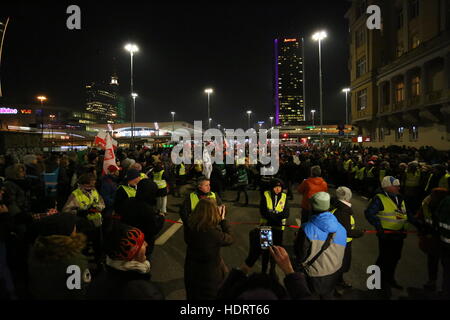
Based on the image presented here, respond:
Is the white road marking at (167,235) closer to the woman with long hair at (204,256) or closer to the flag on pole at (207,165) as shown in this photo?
the woman with long hair at (204,256)

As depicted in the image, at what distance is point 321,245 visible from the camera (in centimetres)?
310

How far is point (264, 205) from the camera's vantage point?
5270mm

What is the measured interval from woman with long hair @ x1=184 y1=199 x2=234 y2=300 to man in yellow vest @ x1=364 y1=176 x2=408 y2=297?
109 inches

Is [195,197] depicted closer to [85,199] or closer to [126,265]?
[85,199]

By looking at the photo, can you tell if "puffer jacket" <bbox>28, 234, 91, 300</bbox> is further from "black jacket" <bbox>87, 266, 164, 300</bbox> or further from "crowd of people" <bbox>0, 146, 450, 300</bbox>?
"black jacket" <bbox>87, 266, 164, 300</bbox>

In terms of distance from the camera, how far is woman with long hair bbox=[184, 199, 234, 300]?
3.06 metres

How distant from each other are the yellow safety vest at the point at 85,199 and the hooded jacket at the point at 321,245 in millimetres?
3670

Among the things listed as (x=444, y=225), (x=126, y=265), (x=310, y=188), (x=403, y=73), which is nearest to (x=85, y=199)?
(x=126, y=265)

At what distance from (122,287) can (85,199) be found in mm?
3363

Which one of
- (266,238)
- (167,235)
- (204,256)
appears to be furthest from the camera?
(167,235)

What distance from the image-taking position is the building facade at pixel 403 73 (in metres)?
26.6

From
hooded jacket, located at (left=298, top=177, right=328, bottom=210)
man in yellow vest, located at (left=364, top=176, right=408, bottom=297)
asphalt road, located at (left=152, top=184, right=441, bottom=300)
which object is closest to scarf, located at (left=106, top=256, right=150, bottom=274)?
asphalt road, located at (left=152, top=184, right=441, bottom=300)
